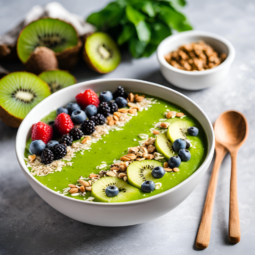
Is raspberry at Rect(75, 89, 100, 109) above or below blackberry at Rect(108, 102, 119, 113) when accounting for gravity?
above

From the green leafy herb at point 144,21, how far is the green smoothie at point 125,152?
2.97ft

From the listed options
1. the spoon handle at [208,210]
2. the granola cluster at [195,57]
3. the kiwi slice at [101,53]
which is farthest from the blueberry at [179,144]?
the kiwi slice at [101,53]

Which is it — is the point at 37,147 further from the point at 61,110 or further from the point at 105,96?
the point at 105,96

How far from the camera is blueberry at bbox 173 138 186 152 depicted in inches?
66.5

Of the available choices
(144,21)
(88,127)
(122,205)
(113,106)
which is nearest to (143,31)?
(144,21)

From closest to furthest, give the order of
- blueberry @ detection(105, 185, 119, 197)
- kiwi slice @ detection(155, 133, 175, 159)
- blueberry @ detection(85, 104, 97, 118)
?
blueberry @ detection(105, 185, 119, 197) < kiwi slice @ detection(155, 133, 175, 159) < blueberry @ detection(85, 104, 97, 118)

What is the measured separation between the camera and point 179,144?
1689 millimetres

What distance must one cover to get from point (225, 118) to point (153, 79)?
0.78m

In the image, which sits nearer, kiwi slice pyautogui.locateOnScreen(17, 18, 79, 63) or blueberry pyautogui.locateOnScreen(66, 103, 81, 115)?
blueberry pyautogui.locateOnScreen(66, 103, 81, 115)

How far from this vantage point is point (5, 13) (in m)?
3.49

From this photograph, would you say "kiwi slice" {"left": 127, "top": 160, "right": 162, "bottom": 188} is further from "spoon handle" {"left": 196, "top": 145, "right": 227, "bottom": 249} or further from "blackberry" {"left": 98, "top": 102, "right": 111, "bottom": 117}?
"blackberry" {"left": 98, "top": 102, "right": 111, "bottom": 117}

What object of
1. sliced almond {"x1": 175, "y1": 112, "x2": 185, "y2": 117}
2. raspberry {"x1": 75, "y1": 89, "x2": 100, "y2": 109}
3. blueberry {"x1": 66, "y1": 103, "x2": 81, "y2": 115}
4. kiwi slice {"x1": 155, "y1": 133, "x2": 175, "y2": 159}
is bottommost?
sliced almond {"x1": 175, "y1": 112, "x2": 185, "y2": 117}

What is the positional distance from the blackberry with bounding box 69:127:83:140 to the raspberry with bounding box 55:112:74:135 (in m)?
0.04

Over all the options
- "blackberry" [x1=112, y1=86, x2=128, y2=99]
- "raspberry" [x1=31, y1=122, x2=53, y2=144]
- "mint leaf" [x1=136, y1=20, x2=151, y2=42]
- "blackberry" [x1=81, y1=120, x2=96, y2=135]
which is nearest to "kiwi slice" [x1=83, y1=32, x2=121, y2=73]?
"mint leaf" [x1=136, y1=20, x2=151, y2=42]
